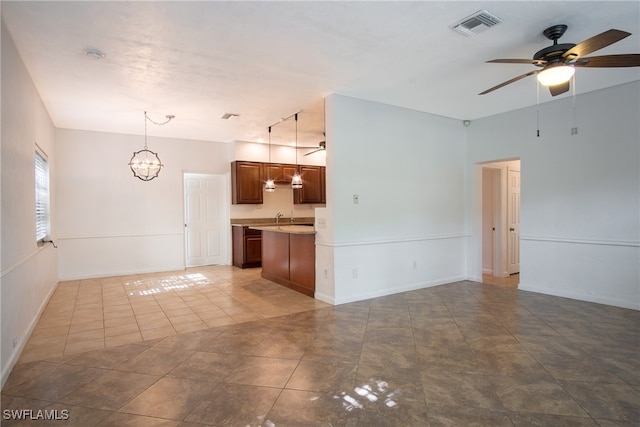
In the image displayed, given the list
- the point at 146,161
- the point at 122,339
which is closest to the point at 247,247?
the point at 146,161

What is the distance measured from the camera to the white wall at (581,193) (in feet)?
14.2

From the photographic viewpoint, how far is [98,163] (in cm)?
652

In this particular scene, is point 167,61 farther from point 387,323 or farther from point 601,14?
point 601,14

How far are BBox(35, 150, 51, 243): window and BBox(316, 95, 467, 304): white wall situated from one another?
3.85m

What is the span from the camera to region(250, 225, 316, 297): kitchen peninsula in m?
A: 5.00

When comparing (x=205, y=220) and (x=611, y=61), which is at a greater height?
(x=611, y=61)

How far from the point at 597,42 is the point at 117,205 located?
7.25 m

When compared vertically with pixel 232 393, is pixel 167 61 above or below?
above

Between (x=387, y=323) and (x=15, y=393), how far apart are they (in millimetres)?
3153

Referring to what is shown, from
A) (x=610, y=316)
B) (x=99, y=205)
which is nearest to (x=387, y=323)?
(x=610, y=316)

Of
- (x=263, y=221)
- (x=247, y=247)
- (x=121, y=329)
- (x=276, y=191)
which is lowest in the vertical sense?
(x=121, y=329)

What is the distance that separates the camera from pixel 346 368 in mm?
2756

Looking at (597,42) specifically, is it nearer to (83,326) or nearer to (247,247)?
(83,326)

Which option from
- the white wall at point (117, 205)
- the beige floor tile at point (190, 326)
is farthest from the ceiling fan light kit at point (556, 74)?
the white wall at point (117, 205)
